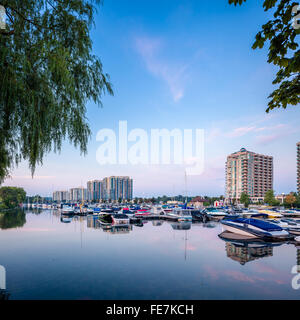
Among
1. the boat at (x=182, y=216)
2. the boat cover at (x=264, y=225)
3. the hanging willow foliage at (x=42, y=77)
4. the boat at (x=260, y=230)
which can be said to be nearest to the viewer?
the hanging willow foliage at (x=42, y=77)

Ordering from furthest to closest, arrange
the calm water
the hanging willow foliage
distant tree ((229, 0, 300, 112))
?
1. the calm water
2. the hanging willow foliage
3. distant tree ((229, 0, 300, 112))

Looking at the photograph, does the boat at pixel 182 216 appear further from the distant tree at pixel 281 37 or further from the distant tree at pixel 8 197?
the distant tree at pixel 8 197

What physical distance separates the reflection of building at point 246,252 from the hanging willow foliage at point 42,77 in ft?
40.8

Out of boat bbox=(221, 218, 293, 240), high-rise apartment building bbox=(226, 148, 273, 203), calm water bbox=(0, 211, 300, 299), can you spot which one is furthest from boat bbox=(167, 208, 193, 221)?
high-rise apartment building bbox=(226, 148, 273, 203)

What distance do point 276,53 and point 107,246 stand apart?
17.5m

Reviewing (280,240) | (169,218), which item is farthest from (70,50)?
(169,218)

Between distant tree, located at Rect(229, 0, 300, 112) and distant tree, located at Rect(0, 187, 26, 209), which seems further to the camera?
distant tree, located at Rect(0, 187, 26, 209)

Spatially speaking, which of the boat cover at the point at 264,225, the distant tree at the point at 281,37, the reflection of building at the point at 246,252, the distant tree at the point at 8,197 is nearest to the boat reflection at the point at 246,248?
the reflection of building at the point at 246,252

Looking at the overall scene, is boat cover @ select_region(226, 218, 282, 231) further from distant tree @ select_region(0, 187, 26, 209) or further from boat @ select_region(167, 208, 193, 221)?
distant tree @ select_region(0, 187, 26, 209)

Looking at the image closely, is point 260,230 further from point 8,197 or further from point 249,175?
point 249,175

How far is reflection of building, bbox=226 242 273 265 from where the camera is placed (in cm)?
1333

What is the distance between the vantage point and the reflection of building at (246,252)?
13.3 meters
